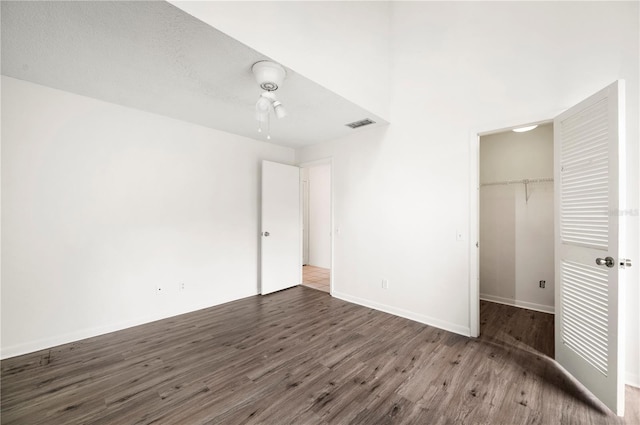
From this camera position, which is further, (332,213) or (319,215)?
(319,215)

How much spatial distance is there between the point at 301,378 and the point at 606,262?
2.28 m

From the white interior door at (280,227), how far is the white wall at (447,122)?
0.94 m

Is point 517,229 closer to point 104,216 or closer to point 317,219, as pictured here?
point 317,219

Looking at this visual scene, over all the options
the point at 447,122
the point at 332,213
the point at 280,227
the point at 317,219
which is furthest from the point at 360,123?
the point at 317,219

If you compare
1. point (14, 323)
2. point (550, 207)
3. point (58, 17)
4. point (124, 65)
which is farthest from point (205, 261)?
point (550, 207)

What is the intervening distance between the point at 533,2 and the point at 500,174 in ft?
6.69

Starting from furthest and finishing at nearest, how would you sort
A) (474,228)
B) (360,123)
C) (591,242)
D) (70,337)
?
(360,123) < (474,228) < (70,337) < (591,242)

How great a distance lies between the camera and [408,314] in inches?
125

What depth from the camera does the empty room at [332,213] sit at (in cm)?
171

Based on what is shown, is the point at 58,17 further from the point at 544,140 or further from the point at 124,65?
the point at 544,140

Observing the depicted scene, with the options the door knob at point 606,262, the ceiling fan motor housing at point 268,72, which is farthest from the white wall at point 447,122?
the ceiling fan motor housing at point 268,72

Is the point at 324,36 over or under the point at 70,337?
over

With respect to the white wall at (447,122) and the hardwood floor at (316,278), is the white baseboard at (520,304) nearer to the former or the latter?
the white wall at (447,122)

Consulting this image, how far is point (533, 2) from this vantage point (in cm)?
236
